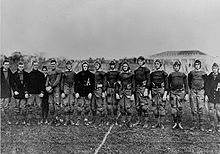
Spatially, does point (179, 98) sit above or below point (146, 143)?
above

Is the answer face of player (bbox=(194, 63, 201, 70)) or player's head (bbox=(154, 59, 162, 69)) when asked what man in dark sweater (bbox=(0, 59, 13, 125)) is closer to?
player's head (bbox=(154, 59, 162, 69))

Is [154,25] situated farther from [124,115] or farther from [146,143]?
[146,143]

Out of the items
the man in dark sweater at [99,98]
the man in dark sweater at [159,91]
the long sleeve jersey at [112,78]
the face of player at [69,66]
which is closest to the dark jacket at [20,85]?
the face of player at [69,66]

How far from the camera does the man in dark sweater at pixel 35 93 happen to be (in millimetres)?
4750

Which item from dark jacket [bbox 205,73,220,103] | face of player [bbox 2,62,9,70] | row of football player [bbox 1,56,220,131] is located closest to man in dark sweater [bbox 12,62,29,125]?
row of football player [bbox 1,56,220,131]

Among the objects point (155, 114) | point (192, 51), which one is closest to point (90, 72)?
point (155, 114)

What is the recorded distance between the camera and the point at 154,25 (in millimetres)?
4570

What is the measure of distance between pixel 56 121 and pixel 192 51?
7.43 feet

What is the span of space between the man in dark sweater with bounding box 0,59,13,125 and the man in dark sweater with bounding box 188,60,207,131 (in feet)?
8.90

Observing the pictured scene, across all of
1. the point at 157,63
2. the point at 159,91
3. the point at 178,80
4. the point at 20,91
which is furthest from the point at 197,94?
the point at 20,91

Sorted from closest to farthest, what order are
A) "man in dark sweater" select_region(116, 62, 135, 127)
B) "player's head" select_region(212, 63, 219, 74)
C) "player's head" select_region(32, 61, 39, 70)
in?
"player's head" select_region(212, 63, 219, 74)
"man in dark sweater" select_region(116, 62, 135, 127)
"player's head" select_region(32, 61, 39, 70)

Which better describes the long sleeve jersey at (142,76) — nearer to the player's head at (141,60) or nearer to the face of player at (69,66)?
the player's head at (141,60)

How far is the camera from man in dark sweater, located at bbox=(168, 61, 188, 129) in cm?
456

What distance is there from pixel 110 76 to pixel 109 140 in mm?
946
